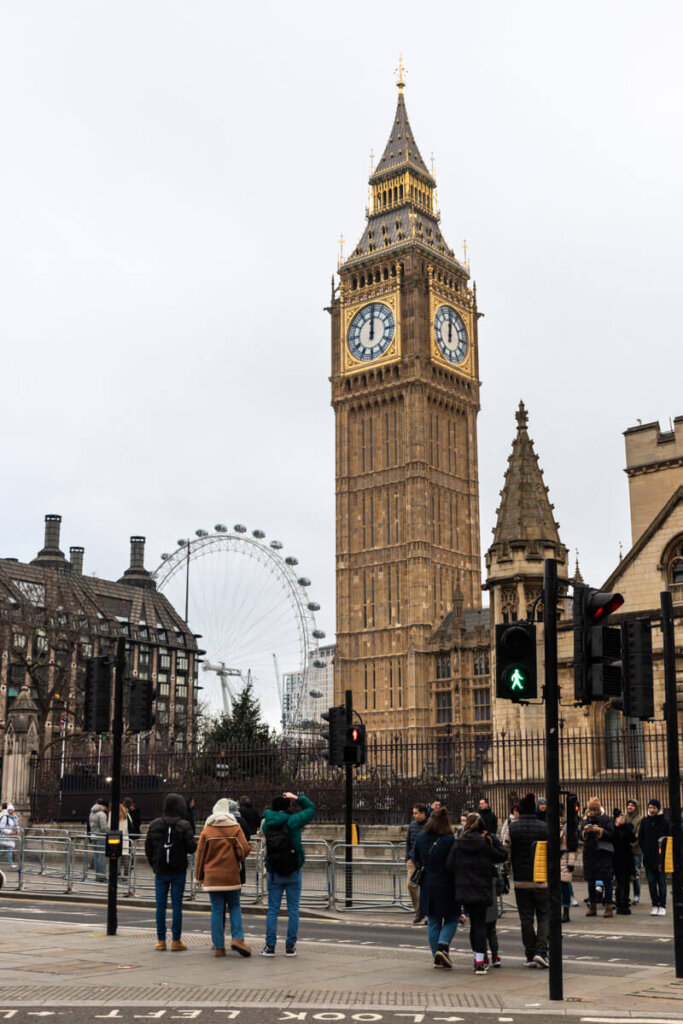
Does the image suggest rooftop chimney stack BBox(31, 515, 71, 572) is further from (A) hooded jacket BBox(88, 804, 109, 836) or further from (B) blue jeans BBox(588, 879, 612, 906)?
(B) blue jeans BBox(588, 879, 612, 906)

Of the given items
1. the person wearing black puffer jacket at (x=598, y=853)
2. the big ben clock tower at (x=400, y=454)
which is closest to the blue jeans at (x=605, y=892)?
the person wearing black puffer jacket at (x=598, y=853)

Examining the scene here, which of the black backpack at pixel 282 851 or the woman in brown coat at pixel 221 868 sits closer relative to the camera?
the woman in brown coat at pixel 221 868

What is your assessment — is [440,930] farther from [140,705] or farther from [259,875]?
[259,875]

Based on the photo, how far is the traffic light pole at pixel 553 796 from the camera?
10.7 m

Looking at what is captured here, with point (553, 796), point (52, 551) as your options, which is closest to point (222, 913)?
point (553, 796)

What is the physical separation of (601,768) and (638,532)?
1060 centimetres

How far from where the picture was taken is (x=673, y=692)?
13.3 meters

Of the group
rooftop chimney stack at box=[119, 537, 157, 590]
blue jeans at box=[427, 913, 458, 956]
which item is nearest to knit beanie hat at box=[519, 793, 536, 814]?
blue jeans at box=[427, 913, 458, 956]

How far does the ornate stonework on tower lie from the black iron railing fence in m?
0.83

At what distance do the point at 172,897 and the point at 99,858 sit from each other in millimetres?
12642

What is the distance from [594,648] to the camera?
11.5 m

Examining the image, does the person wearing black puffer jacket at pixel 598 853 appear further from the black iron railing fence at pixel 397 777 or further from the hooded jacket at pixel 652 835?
the black iron railing fence at pixel 397 777

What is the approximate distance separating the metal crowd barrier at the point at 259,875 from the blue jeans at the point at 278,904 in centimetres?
640

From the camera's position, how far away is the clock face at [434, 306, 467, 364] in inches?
4235
